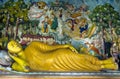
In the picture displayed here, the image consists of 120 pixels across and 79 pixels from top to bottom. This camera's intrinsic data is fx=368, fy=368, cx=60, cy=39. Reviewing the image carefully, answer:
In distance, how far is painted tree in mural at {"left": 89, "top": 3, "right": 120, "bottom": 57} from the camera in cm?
888

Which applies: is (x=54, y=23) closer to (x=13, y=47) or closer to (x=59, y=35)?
(x=59, y=35)

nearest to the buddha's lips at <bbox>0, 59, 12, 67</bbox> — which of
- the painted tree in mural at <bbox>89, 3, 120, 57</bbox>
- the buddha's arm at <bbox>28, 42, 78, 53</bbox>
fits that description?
the buddha's arm at <bbox>28, 42, 78, 53</bbox>

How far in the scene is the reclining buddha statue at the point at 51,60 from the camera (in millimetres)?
8000

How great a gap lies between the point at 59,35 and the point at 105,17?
124 centimetres

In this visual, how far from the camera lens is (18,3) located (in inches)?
351

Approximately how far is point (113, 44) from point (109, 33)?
31 centimetres

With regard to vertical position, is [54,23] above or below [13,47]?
above

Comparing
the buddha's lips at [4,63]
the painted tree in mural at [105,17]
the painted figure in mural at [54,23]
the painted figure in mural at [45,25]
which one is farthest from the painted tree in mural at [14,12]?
the painted tree in mural at [105,17]

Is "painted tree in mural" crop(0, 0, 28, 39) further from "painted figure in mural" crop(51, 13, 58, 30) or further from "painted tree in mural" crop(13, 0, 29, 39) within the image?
"painted figure in mural" crop(51, 13, 58, 30)

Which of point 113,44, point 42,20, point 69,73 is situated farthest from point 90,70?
point 42,20

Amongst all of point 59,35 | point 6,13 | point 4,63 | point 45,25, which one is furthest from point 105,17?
point 4,63

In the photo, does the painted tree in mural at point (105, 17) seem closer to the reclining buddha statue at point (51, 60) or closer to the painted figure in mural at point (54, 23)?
the painted figure in mural at point (54, 23)

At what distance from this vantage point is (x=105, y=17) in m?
8.96

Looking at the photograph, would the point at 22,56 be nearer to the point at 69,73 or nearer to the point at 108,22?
the point at 69,73
